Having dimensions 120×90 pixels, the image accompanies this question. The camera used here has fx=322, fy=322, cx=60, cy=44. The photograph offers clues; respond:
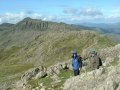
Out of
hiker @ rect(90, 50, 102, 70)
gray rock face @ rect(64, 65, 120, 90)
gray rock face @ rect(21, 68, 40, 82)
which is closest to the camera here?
gray rock face @ rect(64, 65, 120, 90)

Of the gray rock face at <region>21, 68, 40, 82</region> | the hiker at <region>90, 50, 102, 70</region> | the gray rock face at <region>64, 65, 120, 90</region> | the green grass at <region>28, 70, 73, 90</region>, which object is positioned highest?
the hiker at <region>90, 50, 102, 70</region>

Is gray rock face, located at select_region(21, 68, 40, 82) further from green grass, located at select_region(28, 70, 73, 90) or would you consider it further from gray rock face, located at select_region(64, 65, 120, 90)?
gray rock face, located at select_region(64, 65, 120, 90)

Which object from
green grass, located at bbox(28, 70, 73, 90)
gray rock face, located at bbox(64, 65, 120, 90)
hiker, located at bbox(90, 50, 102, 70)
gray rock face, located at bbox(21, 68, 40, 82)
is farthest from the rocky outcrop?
gray rock face, located at bbox(21, 68, 40, 82)

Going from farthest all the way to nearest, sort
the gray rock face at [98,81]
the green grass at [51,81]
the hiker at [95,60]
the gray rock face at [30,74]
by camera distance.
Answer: the gray rock face at [30,74] → the green grass at [51,81] → the hiker at [95,60] → the gray rock face at [98,81]

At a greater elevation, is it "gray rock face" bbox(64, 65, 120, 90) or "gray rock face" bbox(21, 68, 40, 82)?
"gray rock face" bbox(64, 65, 120, 90)

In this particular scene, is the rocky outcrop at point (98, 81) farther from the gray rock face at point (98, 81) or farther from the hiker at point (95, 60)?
the hiker at point (95, 60)

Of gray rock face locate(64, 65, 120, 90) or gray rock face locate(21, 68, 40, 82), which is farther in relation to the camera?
gray rock face locate(21, 68, 40, 82)

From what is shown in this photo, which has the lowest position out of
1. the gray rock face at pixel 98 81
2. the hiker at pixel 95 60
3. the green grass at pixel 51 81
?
the green grass at pixel 51 81

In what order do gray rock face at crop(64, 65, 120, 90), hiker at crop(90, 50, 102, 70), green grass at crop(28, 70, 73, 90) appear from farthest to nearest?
1. green grass at crop(28, 70, 73, 90)
2. hiker at crop(90, 50, 102, 70)
3. gray rock face at crop(64, 65, 120, 90)

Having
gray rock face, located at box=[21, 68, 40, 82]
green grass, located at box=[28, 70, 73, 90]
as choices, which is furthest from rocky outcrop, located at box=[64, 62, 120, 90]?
gray rock face, located at box=[21, 68, 40, 82]

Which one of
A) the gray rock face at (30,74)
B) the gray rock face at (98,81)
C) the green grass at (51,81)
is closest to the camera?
the gray rock face at (98,81)

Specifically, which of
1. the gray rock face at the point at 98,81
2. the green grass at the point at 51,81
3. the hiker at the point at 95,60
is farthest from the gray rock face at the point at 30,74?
the gray rock face at the point at 98,81

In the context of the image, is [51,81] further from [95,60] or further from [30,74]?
[30,74]

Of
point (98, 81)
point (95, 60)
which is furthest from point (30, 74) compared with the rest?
point (98, 81)
